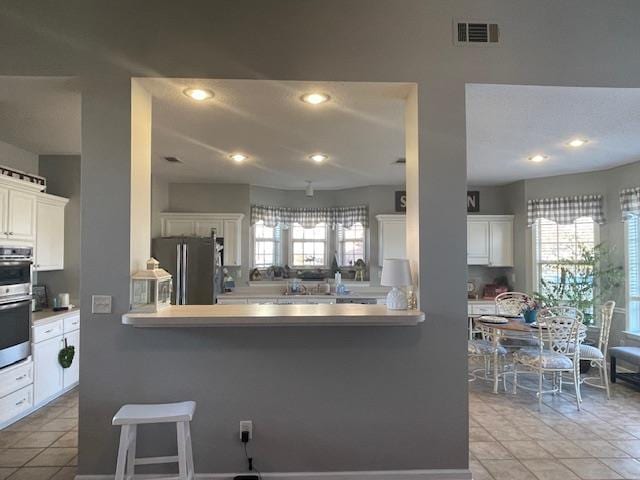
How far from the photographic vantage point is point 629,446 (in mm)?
3262

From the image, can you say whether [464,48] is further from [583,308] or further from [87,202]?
[583,308]

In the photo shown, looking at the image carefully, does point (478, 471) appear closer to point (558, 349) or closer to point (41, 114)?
point (558, 349)

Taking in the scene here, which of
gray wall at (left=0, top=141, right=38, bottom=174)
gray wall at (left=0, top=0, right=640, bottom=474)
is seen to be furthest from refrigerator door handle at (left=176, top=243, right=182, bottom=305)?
gray wall at (left=0, top=0, right=640, bottom=474)

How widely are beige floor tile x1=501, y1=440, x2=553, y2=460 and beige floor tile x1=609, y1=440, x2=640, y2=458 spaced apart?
606 mm

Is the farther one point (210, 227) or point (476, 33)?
point (210, 227)

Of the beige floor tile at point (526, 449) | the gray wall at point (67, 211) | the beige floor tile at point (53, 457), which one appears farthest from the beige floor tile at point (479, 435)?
the gray wall at point (67, 211)

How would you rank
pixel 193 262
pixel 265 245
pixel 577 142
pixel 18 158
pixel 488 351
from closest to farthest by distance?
pixel 577 142
pixel 18 158
pixel 488 351
pixel 193 262
pixel 265 245

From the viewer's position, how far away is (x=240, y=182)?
6.59m

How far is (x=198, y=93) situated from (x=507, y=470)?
11.0ft

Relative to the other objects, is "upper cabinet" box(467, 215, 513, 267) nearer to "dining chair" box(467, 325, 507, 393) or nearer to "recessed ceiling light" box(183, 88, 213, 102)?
"dining chair" box(467, 325, 507, 393)

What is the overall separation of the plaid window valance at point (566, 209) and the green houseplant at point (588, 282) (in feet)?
1.40

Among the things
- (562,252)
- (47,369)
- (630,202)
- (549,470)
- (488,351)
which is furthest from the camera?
(562,252)

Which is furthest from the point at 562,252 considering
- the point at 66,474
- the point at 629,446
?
the point at 66,474

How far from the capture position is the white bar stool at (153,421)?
7.57 ft
